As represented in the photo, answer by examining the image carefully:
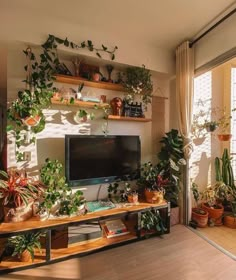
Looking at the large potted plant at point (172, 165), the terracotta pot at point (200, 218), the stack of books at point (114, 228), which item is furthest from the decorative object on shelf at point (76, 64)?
the terracotta pot at point (200, 218)

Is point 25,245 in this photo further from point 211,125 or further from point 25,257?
point 211,125

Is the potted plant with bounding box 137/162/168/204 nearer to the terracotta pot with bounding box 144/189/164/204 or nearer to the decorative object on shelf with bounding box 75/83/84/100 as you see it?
the terracotta pot with bounding box 144/189/164/204

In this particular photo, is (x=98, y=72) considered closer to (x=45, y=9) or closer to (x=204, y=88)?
(x=45, y=9)

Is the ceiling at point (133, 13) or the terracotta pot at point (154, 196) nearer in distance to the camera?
the ceiling at point (133, 13)

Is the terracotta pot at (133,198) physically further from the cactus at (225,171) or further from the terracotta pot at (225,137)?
the terracotta pot at (225,137)

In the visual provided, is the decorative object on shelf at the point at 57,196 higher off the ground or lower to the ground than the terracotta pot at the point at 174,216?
higher

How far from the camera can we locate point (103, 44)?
85.0 inches

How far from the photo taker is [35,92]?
1.80 metres

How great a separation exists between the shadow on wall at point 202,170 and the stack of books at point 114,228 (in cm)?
137

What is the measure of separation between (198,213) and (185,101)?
159cm

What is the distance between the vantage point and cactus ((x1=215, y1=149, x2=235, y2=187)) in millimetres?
2621

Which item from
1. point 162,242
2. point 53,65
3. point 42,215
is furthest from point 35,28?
point 162,242

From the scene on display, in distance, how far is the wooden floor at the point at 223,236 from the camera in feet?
6.46

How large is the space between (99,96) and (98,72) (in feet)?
0.99
